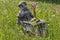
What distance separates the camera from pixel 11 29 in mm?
7949

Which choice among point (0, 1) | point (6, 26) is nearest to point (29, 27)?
point (6, 26)

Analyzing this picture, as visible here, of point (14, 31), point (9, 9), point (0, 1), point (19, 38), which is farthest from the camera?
point (0, 1)

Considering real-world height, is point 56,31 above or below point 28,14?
below

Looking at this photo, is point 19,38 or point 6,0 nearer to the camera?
point 19,38

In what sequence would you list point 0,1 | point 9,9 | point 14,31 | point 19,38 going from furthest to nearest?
point 0,1
point 9,9
point 14,31
point 19,38

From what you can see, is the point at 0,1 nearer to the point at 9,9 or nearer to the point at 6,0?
the point at 6,0

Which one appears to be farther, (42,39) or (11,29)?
(11,29)

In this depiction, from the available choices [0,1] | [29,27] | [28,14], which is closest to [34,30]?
[29,27]

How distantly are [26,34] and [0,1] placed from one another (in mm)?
4959

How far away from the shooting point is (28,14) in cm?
819

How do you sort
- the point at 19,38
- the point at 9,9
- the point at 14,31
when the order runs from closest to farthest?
1. the point at 19,38
2. the point at 14,31
3. the point at 9,9

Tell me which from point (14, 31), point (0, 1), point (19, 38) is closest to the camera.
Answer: point (19, 38)

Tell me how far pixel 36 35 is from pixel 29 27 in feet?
1.09

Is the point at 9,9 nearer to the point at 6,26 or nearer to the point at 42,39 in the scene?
the point at 6,26
